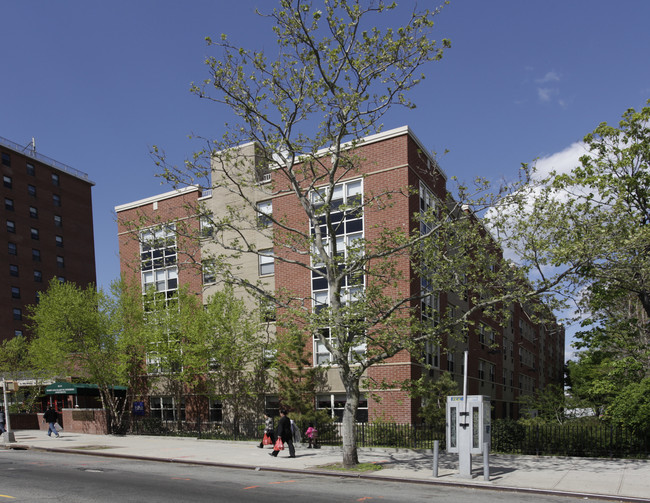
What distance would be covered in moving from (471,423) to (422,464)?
12.3ft

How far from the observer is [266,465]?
18.1 metres

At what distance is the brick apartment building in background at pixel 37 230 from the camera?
202 feet

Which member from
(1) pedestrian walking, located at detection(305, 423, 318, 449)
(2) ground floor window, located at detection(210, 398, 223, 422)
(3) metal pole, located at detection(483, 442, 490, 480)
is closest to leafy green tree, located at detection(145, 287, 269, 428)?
(2) ground floor window, located at detection(210, 398, 223, 422)

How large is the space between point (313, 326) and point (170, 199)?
2569cm

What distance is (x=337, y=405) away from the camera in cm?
3002

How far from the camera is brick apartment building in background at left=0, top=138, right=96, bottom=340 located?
61.6 metres

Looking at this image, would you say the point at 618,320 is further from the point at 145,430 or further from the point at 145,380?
the point at 145,380

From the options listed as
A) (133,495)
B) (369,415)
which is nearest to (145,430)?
(369,415)

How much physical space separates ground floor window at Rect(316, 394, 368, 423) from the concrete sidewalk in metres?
5.37

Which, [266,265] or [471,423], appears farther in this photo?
[266,265]

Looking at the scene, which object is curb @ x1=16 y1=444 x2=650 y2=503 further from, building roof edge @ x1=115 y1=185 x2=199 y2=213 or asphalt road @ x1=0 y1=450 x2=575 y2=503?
building roof edge @ x1=115 y1=185 x2=199 y2=213

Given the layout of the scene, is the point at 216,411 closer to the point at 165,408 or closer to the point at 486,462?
the point at 165,408

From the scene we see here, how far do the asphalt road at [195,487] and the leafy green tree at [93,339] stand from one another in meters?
14.3

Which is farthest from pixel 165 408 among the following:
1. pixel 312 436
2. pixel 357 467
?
pixel 357 467
